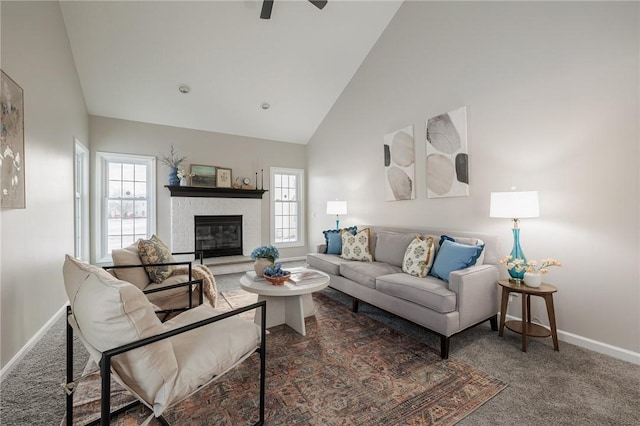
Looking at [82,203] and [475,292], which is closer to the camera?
[475,292]

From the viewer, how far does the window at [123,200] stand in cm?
454

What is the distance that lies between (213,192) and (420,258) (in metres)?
4.00

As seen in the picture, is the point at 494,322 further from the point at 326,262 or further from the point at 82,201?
the point at 82,201

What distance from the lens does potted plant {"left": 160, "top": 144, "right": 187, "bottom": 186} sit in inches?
192

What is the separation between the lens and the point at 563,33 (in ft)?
7.86

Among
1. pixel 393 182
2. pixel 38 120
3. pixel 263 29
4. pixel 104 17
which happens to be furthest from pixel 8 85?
pixel 393 182

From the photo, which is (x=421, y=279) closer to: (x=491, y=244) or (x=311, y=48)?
(x=491, y=244)

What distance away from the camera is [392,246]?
3.51 metres

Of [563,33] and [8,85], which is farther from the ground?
[563,33]

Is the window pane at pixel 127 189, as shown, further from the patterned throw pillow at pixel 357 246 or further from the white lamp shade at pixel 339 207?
the patterned throw pillow at pixel 357 246

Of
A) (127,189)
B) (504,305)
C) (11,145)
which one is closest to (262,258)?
(11,145)

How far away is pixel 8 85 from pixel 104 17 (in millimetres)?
1985

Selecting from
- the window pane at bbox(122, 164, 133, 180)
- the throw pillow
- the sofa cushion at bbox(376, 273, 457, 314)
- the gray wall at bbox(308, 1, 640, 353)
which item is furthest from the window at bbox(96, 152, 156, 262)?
the throw pillow

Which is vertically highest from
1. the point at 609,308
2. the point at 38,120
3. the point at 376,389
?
the point at 38,120
